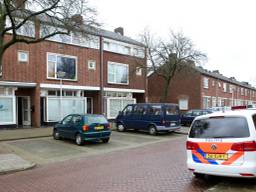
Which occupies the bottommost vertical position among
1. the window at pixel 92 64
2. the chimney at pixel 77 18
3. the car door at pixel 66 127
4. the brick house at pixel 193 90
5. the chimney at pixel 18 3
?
the car door at pixel 66 127

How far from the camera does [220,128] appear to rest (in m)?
6.25

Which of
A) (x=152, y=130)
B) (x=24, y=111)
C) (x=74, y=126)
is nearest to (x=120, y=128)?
(x=152, y=130)

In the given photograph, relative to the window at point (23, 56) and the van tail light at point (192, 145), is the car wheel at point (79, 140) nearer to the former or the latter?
the van tail light at point (192, 145)

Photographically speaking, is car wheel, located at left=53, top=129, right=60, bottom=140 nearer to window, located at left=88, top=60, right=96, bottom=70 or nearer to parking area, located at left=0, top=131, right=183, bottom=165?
parking area, located at left=0, top=131, right=183, bottom=165

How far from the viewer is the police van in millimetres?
5734

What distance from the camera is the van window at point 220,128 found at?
5965mm

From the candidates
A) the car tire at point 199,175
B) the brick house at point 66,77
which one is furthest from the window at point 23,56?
the car tire at point 199,175

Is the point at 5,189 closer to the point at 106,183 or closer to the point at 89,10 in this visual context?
the point at 106,183

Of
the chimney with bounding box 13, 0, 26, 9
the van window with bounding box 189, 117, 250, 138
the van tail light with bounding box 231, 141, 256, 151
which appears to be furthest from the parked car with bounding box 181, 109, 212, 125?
the van tail light with bounding box 231, 141, 256, 151

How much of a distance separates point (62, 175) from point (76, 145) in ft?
18.1

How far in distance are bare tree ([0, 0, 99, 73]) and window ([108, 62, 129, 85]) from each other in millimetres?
11970

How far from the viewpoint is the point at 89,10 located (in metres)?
13.5

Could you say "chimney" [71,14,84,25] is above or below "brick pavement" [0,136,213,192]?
above

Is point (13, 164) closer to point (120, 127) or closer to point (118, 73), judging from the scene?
point (120, 127)
